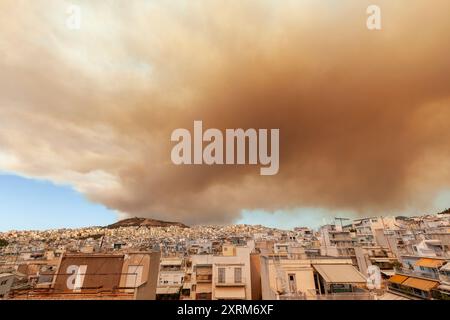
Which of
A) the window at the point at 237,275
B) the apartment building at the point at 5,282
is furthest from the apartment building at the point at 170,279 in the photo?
the apartment building at the point at 5,282

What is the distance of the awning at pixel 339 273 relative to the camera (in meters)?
9.39

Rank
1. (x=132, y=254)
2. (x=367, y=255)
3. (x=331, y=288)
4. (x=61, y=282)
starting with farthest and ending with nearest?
1. (x=367, y=255)
2. (x=331, y=288)
3. (x=132, y=254)
4. (x=61, y=282)

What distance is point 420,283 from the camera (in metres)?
11.1

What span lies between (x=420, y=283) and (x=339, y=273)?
4.64 metres

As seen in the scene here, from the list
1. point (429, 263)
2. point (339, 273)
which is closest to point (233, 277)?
point (339, 273)

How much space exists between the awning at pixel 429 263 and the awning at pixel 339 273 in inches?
328

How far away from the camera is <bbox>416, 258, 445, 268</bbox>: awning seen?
47.2ft

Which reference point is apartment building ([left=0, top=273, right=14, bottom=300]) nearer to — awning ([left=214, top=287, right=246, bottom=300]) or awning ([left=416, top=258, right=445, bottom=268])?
awning ([left=214, top=287, right=246, bottom=300])

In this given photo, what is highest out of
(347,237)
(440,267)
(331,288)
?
(347,237)
